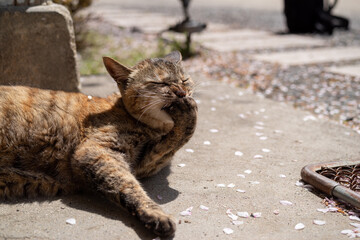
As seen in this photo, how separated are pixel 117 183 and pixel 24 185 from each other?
705 millimetres

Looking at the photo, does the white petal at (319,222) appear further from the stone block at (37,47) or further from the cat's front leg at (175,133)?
the stone block at (37,47)

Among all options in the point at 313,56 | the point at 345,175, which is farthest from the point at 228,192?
the point at 313,56

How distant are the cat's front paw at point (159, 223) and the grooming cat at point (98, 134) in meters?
0.15

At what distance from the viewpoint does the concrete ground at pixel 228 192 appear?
2.43 meters

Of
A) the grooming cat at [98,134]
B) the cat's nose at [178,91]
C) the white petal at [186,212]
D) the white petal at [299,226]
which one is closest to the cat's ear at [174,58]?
the grooming cat at [98,134]

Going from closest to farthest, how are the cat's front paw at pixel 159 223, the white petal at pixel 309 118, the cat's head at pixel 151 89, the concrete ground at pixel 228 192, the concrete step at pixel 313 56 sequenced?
the cat's front paw at pixel 159 223 → the concrete ground at pixel 228 192 → the cat's head at pixel 151 89 → the white petal at pixel 309 118 → the concrete step at pixel 313 56

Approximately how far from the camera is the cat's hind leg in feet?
8.77

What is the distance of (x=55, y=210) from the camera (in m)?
2.61

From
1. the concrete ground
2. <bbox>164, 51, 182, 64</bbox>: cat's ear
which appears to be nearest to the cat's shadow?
the concrete ground

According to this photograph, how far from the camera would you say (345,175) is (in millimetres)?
3119

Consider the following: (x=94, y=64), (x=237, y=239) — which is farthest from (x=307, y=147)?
(x=94, y=64)

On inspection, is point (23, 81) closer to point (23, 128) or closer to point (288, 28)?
point (23, 128)

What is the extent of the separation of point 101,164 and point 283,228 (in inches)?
49.8

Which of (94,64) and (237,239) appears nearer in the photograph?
(237,239)
